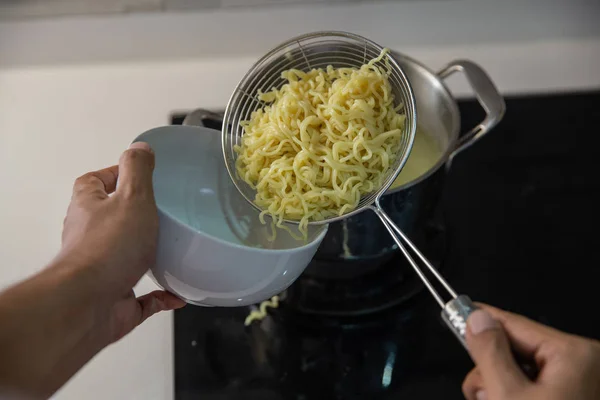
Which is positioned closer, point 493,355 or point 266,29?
point 493,355

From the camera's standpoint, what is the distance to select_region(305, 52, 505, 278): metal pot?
78cm

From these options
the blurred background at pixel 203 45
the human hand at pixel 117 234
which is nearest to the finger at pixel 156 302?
the human hand at pixel 117 234

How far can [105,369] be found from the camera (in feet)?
2.89

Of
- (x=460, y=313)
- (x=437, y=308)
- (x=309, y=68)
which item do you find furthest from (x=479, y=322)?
(x=309, y=68)

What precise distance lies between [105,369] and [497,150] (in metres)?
0.82

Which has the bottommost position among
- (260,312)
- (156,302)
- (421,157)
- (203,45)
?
(260,312)

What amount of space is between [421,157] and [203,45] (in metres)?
0.61

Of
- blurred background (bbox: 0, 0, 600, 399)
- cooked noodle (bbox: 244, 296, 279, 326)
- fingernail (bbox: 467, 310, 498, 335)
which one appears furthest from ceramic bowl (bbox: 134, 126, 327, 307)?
blurred background (bbox: 0, 0, 600, 399)

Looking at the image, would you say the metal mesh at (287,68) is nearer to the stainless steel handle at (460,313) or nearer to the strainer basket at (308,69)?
the strainer basket at (308,69)

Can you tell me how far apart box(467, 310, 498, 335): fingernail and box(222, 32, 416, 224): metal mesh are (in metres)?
0.28

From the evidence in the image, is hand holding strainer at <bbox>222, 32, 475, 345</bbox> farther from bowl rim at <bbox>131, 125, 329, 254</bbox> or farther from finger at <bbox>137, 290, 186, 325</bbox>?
finger at <bbox>137, 290, 186, 325</bbox>

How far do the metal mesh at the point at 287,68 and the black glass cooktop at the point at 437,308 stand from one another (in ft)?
0.83

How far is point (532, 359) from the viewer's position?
0.60 meters

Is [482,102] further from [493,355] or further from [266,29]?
[266,29]
